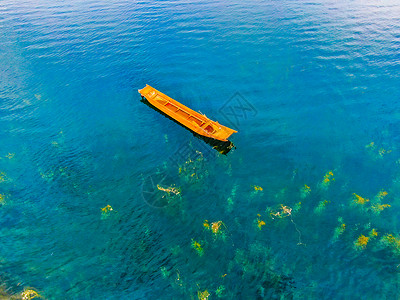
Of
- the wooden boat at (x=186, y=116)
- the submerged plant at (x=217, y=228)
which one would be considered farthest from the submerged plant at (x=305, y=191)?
the wooden boat at (x=186, y=116)

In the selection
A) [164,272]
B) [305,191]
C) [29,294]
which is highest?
[305,191]

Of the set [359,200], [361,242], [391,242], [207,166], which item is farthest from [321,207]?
[207,166]

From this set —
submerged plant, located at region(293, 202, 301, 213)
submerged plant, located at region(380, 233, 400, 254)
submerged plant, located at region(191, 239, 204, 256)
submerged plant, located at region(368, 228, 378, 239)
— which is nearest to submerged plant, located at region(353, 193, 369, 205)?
submerged plant, located at region(368, 228, 378, 239)

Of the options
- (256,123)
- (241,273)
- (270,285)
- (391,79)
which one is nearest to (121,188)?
(241,273)

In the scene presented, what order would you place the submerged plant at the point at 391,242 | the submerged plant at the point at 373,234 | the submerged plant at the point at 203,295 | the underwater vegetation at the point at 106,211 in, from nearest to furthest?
the submerged plant at the point at 203,295, the submerged plant at the point at 391,242, the submerged plant at the point at 373,234, the underwater vegetation at the point at 106,211

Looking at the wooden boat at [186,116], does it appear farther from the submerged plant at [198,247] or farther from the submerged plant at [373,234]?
the submerged plant at [373,234]

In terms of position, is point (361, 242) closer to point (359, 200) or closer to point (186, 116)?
point (359, 200)
